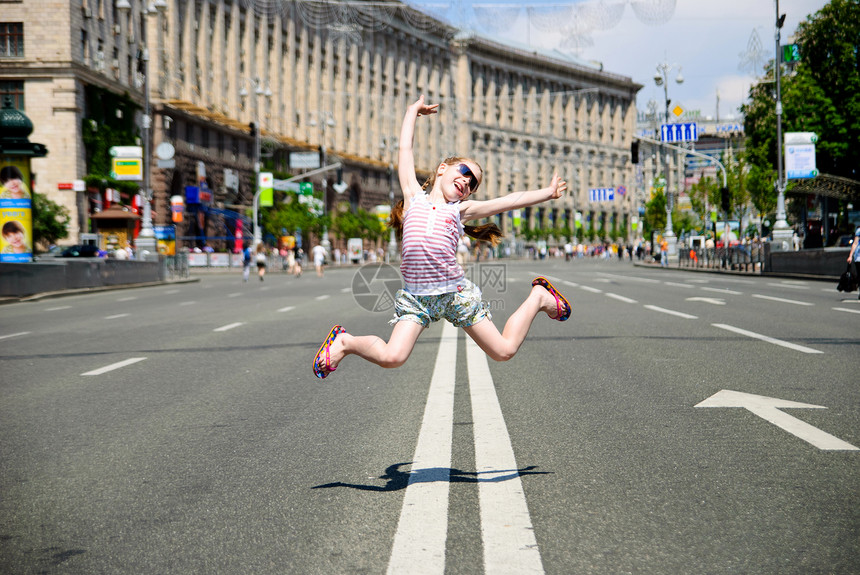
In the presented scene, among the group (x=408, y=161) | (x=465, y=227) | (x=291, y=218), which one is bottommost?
(x=465, y=227)

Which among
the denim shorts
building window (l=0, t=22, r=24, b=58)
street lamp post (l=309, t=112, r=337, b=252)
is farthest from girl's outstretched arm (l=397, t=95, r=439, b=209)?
street lamp post (l=309, t=112, r=337, b=252)

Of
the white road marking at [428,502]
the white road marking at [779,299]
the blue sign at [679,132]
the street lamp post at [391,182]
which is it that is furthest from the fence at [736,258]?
the street lamp post at [391,182]

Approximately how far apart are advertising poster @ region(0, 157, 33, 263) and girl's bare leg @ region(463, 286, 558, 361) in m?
27.1

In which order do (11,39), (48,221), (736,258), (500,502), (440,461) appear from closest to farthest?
(500,502) → (440,461) → (48,221) → (11,39) → (736,258)

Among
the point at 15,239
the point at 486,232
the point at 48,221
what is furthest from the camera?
the point at 48,221

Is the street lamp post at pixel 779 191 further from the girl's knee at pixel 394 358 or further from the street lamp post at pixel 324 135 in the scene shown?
the street lamp post at pixel 324 135

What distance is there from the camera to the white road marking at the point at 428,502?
13.6 ft

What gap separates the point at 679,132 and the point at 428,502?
57.0 meters

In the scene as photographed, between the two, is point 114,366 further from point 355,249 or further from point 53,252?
point 355,249

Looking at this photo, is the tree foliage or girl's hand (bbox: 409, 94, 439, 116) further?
the tree foliage

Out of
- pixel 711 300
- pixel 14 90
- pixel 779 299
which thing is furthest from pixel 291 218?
pixel 779 299

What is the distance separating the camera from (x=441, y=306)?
548 centimetres

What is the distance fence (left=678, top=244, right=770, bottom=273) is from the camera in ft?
147

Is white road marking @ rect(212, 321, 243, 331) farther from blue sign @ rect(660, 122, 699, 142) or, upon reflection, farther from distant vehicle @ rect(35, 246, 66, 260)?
blue sign @ rect(660, 122, 699, 142)
